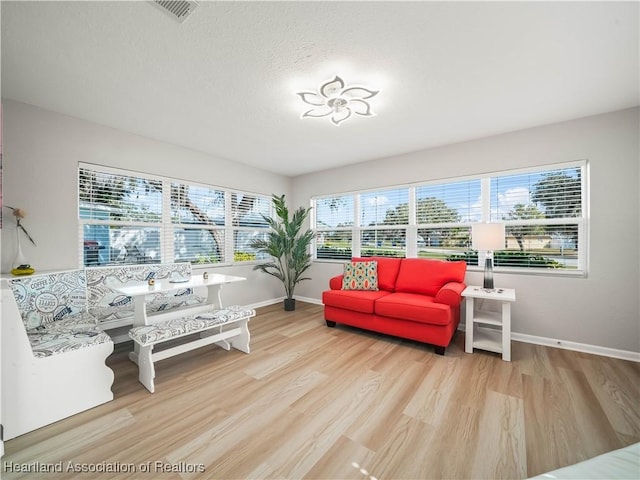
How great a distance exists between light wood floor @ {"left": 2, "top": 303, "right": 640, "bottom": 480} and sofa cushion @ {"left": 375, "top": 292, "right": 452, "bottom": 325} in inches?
15.8

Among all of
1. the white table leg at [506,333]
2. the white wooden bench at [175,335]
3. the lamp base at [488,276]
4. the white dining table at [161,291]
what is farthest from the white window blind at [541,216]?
the white dining table at [161,291]

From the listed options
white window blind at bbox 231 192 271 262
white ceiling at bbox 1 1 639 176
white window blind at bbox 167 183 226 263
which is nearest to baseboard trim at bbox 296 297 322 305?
white window blind at bbox 231 192 271 262

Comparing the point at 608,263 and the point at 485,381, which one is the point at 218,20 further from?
the point at 608,263

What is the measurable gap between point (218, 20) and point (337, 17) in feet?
2.38

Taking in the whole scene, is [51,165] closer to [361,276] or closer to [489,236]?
[361,276]

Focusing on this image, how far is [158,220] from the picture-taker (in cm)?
345

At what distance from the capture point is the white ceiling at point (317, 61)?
1.53 metres

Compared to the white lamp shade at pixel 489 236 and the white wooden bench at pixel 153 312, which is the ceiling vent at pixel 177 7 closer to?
the white wooden bench at pixel 153 312

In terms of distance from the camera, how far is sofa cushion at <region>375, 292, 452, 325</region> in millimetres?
2646

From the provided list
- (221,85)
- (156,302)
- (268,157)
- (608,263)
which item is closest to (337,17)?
(221,85)

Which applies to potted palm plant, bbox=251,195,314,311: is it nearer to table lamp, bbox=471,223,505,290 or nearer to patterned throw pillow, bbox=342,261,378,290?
patterned throw pillow, bbox=342,261,378,290

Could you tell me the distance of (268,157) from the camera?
13.4 feet

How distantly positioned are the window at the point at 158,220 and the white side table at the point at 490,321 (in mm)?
3386

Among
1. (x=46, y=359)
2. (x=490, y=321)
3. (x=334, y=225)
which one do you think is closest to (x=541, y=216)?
(x=490, y=321)
